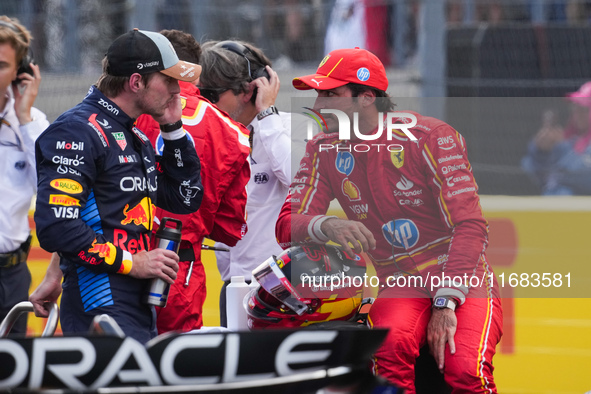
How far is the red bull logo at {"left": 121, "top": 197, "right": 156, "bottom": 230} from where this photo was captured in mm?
2979

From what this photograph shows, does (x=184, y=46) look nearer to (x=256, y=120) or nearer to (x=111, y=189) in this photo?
(x=256, y=120)

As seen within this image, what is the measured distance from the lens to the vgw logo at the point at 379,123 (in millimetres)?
3381

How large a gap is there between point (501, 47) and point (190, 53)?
3.35 m

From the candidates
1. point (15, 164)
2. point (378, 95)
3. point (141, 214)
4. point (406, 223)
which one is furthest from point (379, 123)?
point (15, 164)

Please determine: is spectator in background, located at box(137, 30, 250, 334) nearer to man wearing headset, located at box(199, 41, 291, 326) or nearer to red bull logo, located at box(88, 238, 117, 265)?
man wearing headset, located at box(199, 41, 291, 326)

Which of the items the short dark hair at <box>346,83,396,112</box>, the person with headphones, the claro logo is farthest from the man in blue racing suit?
the person with headphones

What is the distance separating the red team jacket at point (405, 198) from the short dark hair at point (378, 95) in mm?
205

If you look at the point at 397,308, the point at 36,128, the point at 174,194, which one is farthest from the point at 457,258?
the point at 36,128

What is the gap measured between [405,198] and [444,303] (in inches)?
18.1

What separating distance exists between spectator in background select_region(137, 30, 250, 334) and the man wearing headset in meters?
0.44

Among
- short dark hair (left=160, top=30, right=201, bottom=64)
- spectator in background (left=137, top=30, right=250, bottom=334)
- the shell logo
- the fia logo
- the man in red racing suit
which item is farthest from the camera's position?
the fia logo

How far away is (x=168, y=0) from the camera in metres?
7.39

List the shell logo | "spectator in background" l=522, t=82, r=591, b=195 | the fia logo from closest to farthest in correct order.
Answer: the shell logo → the fia logo → "spectator in background" l=522, t=82, r=591, b=195

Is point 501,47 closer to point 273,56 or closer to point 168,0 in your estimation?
point 273,56
